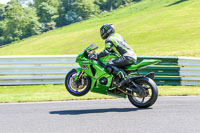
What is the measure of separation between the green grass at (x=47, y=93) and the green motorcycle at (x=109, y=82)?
144cm

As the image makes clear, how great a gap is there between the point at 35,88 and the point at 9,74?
1.21 m

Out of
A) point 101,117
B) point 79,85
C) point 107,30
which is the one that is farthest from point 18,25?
point 101,117

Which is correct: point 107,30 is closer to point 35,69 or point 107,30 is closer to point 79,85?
point 79,85

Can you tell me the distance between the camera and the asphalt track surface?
5738mm

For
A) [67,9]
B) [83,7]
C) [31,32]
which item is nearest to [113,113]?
Answer: [31,32]

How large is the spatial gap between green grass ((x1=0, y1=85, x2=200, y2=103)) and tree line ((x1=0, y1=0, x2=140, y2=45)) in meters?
106

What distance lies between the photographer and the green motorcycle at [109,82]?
747cm

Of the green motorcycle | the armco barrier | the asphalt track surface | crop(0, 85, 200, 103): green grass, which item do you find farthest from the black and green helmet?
the armco barrier

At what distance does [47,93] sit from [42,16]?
396 ft

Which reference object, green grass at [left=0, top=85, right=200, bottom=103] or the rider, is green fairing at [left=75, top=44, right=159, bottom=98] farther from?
green grass at [left=0, top=85, right=200, bottom=103]

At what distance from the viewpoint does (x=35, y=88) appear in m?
12.0

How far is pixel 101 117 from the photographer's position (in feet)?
21.9

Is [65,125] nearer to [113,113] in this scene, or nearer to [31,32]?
[113,113]

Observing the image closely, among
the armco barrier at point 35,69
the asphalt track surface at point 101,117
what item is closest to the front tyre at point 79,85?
the asphalt track surface at point 101,117
